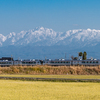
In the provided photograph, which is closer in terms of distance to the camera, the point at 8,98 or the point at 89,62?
the point at 8,98

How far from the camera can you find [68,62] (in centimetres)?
10888

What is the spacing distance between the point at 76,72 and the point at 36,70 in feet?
30.3

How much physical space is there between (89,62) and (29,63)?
2451 cm

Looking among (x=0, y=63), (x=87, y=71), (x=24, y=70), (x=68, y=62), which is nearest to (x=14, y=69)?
(x=24, y=70)

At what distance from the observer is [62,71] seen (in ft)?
202

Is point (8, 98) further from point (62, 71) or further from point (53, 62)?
point (53, 62)

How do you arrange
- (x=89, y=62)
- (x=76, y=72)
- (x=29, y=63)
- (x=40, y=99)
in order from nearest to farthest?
1. (x=40, y=99)
2. (x=76, y=72)
3. (x=89, y=62)
4. (x=29, y=63)

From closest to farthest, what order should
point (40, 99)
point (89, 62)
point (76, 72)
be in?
point (40, 99) < point (76, 72) < point (89, 62)

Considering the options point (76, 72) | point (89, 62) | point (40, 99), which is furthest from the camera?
point (89, 62)

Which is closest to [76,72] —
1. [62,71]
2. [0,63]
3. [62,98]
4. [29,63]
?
[62,71]

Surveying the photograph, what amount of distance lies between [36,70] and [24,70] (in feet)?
9.60

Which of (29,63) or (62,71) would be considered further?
(29,63)

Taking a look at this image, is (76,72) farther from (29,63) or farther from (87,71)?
(29,63)

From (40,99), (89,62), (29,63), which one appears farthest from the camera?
(29,63)
